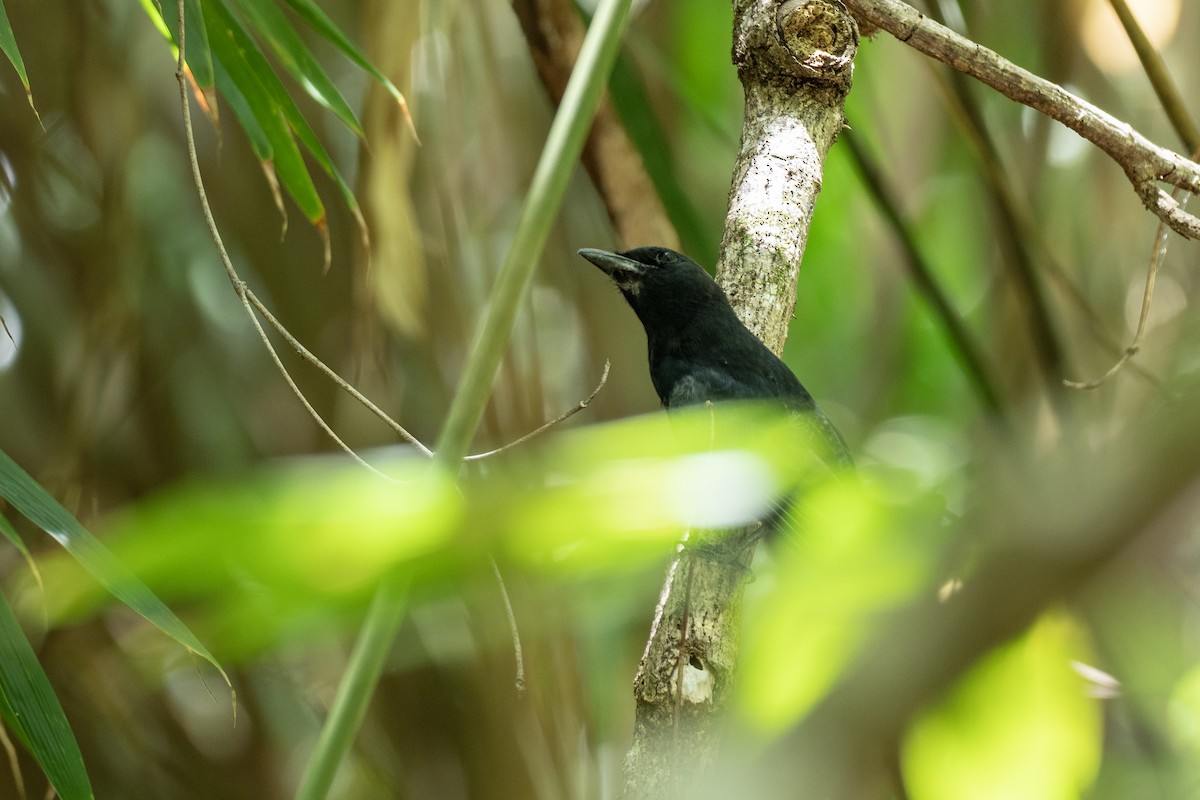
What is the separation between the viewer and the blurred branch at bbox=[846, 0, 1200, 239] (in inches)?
86.7

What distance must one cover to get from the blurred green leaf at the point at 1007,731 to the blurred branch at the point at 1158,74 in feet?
7.64

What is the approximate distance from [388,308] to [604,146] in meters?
0.90

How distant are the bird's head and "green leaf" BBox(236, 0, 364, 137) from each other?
1.08m

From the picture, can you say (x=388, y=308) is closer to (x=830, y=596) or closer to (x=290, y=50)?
(x=290, y=50)

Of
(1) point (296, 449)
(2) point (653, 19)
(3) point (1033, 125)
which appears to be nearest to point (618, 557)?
(1) point (296, 449)

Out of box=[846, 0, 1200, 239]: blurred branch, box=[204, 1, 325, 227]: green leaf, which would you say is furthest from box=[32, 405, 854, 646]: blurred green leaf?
box=[846, 0, 1200, 239]: blurred branch

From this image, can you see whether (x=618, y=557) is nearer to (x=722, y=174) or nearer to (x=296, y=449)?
(x=296, y=449)

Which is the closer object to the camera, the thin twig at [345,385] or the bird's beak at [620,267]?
the thin twig at [345,385]

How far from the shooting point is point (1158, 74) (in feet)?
8.08

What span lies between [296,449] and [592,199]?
149 cm

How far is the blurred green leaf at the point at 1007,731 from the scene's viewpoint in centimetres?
42

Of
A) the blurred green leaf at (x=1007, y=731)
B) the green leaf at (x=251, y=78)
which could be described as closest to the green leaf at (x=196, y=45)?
the green leaf at (x=251, y=78)

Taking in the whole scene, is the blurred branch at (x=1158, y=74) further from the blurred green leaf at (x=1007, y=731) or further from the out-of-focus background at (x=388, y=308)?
the blurred green leaf at (x=1007, y=731)

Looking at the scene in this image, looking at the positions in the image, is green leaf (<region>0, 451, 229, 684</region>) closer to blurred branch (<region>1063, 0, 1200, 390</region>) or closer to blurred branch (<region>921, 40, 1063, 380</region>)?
blurred branch (<region>1063, 0, 1200, 390</region>)
